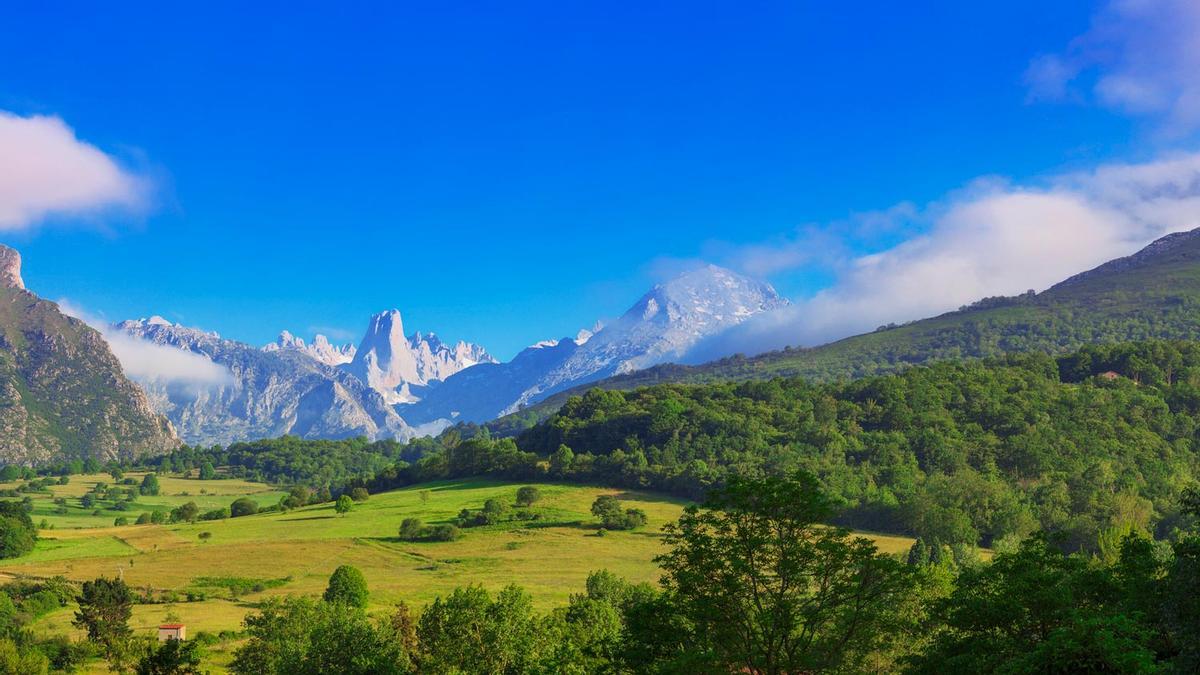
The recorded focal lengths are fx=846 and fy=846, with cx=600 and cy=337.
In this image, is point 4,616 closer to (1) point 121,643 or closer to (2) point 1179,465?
(1) point 121,643

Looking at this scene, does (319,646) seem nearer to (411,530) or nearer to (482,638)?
(482,638)

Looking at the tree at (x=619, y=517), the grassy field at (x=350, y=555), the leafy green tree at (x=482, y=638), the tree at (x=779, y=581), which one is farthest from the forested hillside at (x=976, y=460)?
the tree at (x=779, y=581)

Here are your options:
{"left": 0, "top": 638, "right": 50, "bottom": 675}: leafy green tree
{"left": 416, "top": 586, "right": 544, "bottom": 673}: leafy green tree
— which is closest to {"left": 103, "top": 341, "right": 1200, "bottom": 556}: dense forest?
{"left": 416, "top": 586, "right": 544, "bottom": 673}: leafy green tree

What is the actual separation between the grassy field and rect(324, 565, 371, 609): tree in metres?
2.93

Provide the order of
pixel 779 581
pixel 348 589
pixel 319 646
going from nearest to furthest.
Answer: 1. pixel 779 581
2. pixel 319 646
3. pixel 348 589

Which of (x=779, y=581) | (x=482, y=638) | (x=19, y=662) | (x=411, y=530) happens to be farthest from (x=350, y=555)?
(x=779, y=581)

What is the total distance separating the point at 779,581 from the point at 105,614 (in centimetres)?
7695

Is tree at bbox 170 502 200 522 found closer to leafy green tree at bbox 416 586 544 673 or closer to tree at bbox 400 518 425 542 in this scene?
tree at bbox 400 518 425 542

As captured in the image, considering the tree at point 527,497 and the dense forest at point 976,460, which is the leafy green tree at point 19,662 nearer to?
the tree at point 527,497

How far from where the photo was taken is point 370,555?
132 m

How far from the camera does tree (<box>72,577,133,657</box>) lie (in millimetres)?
80438

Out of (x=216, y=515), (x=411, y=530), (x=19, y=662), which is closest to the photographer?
(x=19, y=662)

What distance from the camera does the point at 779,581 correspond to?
34344mm

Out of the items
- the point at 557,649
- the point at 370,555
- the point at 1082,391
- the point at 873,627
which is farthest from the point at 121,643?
the point at 1082,391
